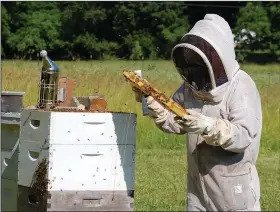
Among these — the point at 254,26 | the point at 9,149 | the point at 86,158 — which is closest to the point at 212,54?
the point at 86,158

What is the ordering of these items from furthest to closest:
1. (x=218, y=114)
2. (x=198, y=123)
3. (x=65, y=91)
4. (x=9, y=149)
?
(x=9, y=149) < (x=65, y=91) < (x=218, y=114) < (x=198, y=123)

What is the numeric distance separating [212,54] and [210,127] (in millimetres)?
374

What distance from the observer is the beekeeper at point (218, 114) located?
11.7ft

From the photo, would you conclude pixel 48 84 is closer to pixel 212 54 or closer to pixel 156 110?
pixel 156 110

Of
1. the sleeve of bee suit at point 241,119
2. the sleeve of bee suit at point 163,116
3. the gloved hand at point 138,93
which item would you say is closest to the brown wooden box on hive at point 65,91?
the gloved hand at point 138,93

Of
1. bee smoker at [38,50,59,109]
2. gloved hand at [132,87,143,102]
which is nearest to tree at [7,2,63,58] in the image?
bee smoker at [38,50,59,109]

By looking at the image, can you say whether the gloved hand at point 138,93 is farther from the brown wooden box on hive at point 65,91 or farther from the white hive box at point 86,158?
the brown wooden box on hive at point 65,91

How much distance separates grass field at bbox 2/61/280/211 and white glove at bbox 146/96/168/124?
2327 mm

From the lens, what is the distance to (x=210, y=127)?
11.3 feet

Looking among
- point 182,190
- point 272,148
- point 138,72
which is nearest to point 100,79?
point 272,148

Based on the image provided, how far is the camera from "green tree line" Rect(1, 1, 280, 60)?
36125mm

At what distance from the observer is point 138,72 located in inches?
152

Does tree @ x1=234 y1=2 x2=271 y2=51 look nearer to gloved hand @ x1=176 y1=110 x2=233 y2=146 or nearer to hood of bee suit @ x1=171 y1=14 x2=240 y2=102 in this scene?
hood of bee suit @ x1=171 y1=14 x2=240 y2=102

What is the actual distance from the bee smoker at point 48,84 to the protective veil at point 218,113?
1.14m
